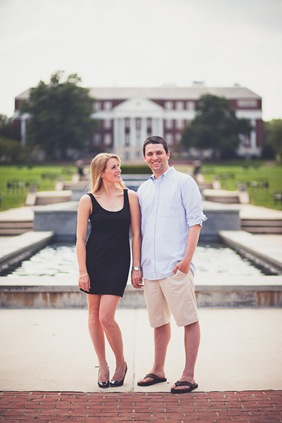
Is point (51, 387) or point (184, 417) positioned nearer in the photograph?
point (184, 417)

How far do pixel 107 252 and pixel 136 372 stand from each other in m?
1.10

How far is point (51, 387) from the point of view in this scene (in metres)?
4.07

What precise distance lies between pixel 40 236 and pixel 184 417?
9829 mm

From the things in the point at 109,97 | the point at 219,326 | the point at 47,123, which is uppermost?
the point at 109,97

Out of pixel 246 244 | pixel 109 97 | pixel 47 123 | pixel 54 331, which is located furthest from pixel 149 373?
pixel 109 97

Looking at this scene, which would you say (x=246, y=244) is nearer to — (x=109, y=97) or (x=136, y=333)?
(x=136, y=333)

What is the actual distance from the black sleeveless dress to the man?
0.56 ft

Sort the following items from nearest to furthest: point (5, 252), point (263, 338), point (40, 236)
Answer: point (263, 338) < point (5, 252) < point (40, 236)

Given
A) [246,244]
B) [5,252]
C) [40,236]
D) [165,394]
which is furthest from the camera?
[40,236]

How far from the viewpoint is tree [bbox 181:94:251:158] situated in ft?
232

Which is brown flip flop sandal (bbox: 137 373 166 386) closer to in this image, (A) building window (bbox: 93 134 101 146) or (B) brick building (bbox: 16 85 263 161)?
(B) brick building (bbox: 16 85 263 161)

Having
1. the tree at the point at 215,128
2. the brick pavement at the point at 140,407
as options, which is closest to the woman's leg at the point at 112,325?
the brick pavement at the point at 140,407

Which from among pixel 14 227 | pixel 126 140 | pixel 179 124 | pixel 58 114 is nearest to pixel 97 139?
pixel 126 140

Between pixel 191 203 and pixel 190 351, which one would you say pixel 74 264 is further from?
pixel 191 203
